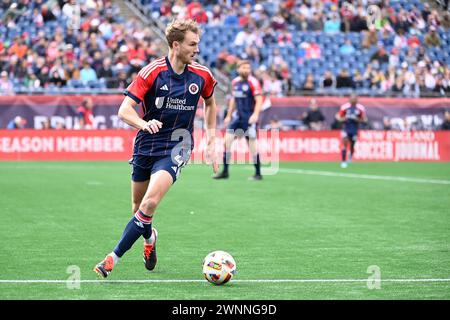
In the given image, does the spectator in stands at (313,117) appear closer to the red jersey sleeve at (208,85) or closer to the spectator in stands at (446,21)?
the spectator in stands at (446,21)

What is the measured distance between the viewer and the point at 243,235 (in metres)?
11.8

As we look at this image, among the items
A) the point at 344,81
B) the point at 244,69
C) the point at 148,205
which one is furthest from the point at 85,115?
the point at 148,205

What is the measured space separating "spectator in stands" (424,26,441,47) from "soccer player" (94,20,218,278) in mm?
27094

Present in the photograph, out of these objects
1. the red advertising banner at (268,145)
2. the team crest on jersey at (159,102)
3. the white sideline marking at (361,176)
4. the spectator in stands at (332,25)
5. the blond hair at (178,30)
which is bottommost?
the white sideline marking at (361,176)

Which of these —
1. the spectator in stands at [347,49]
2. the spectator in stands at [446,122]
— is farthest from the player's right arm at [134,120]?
the spectator in stands at [347,49]

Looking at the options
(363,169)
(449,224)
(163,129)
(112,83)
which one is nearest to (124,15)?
(112,83)

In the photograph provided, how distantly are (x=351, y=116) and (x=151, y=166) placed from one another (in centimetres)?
1905

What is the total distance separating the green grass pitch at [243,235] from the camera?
315 inches

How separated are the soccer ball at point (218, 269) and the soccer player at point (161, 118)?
2.32 feet

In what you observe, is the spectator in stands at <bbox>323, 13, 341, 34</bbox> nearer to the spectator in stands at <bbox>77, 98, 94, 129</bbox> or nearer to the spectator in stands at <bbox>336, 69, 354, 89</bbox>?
the spectator in stands at <bbox>336, 69, 354, 89</bbox>

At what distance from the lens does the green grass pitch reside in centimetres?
801

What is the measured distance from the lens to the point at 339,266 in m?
9.32
